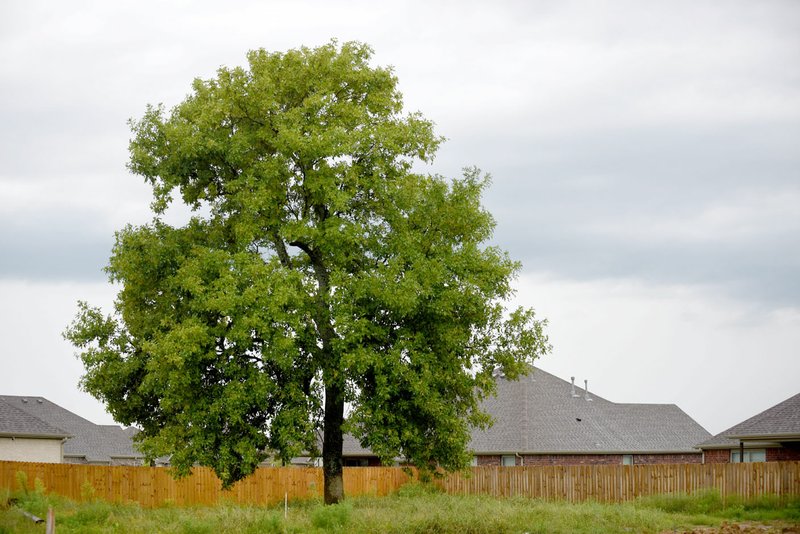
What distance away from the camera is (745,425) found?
43.5 meters

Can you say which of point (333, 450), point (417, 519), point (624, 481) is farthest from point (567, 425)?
point (417, 519)

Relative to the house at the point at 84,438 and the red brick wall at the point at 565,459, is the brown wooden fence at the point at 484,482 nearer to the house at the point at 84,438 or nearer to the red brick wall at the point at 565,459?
the red brick wall at the point at 565,459

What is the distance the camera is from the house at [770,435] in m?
41.0

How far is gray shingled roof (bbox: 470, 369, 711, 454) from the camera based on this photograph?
168 ft

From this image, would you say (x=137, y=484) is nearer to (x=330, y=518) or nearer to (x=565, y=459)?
(x=330, y=518)

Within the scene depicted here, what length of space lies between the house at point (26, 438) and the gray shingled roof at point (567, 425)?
23149 mm

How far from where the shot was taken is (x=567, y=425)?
5266 centimetres

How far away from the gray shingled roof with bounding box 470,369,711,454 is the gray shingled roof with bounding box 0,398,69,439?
75.9 ft

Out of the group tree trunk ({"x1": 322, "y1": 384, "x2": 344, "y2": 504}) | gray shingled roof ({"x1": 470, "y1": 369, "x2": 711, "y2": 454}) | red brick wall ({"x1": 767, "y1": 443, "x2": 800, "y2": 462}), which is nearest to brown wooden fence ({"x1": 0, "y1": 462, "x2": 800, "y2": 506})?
red brick wall ({"x1": 767, "y1": 443, "x2": 800, "y2": 462})

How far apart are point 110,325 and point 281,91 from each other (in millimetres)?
10590

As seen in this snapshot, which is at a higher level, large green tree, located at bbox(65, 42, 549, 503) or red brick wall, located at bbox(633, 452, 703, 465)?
large green tree, located at bbox(65, 42, 549, 503)

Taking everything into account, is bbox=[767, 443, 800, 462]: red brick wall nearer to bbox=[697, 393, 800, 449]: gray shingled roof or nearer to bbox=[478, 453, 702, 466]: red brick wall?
bbox=[697, 393, 800, 449]: gray shingled roof

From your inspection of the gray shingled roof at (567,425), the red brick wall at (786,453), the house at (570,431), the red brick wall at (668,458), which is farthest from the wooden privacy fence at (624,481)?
the red brick wall at (668,458)

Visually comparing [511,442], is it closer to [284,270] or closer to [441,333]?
[441,333]
